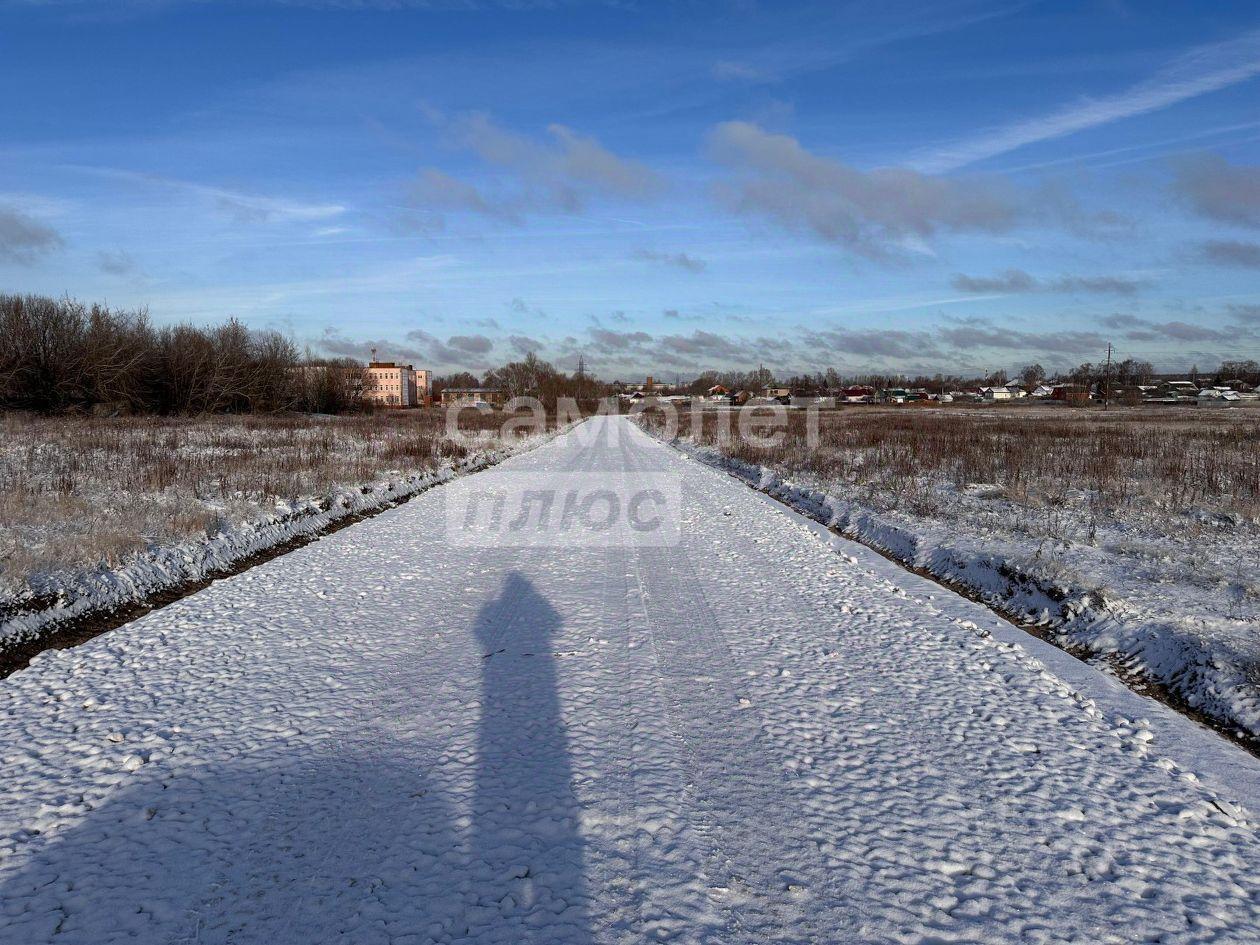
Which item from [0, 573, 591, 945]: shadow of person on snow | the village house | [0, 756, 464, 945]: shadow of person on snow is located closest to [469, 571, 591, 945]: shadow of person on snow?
[0, 573, 591, 945]: shadow of person on snow

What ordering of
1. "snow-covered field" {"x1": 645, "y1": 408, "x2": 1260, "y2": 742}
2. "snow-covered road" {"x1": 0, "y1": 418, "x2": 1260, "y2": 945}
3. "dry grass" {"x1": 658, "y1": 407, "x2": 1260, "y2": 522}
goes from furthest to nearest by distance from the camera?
"dry grass" {"x1": 658, "y1": 407, "x2": 1260, "y2": 522}
"snow-covered field" {"x1": 645, "y1": 408, "x2": 1260, "y2": 742}
"snow-covered road" {"x1": 0, "y1": 418, "x2": 1260, "y2": 945}

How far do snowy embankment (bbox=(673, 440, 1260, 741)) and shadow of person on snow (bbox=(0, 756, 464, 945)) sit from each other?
4.79 metres

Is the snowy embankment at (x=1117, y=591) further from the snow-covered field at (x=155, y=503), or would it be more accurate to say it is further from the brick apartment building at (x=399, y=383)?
the brick apartment building at (x=399, y=383)

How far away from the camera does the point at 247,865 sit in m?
2.99

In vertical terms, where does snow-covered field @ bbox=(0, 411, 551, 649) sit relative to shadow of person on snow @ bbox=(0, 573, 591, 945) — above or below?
above

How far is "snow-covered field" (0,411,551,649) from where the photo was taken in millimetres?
7195

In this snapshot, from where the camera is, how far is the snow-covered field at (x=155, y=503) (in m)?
7.20

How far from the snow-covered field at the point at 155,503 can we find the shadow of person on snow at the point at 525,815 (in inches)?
166

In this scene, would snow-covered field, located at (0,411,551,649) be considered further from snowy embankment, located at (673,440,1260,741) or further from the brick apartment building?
the brick apartment building

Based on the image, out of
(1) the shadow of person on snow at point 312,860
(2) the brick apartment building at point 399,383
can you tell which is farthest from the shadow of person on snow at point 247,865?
(2) the brick apartment building at point 399,383

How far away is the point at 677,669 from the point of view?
5293 millimetres

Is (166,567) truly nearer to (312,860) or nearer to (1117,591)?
(312,860)

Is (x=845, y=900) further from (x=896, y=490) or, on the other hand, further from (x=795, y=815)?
(x=896, y=490)

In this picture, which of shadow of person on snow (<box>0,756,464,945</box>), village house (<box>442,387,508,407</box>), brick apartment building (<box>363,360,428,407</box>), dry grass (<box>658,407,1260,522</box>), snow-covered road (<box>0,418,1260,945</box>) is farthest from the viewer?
brick apartment building (<box>363,360,428,407</box>)
